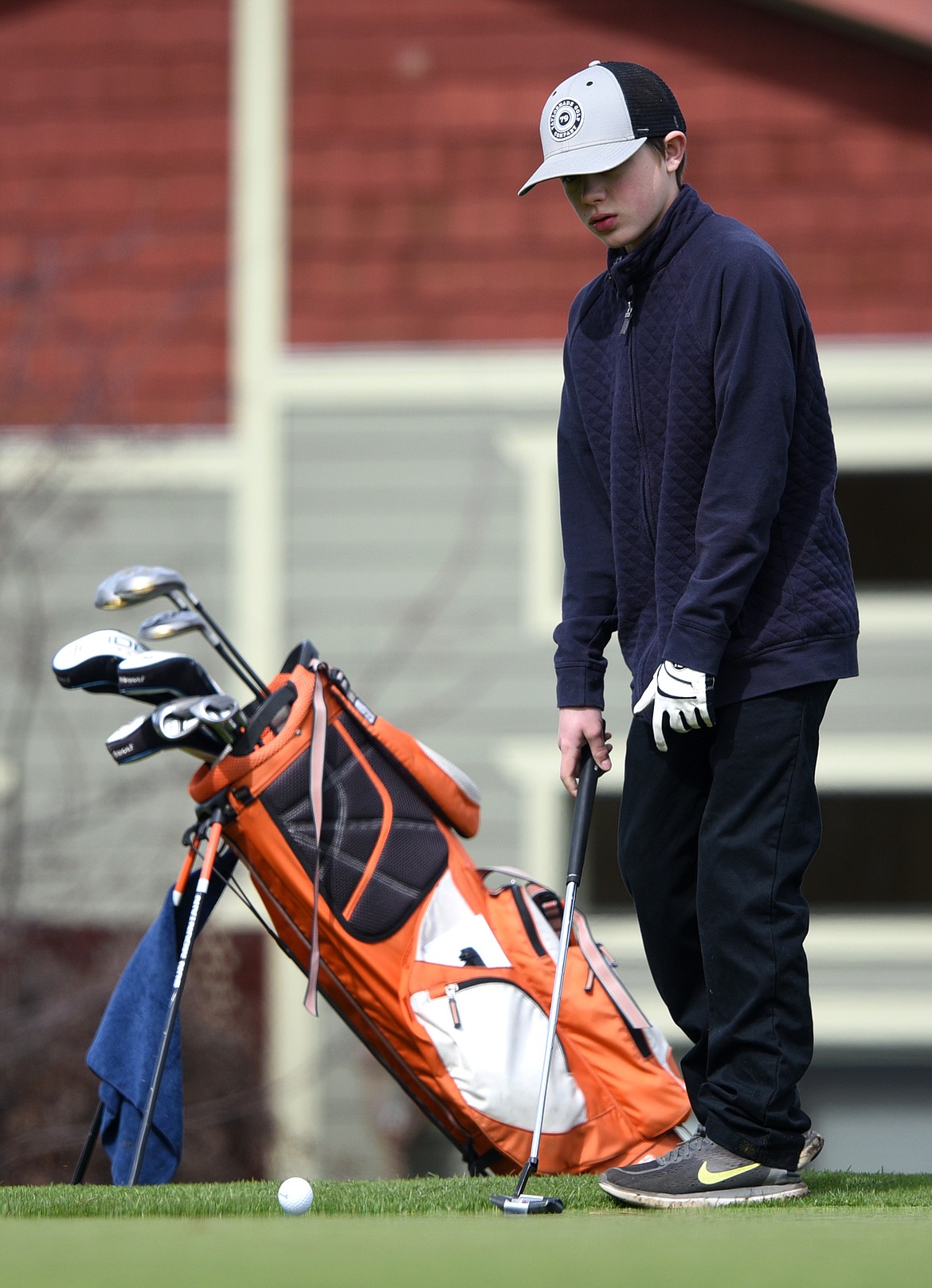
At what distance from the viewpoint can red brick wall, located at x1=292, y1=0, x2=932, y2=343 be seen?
25.0ft

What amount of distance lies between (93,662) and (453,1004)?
1.03 meters

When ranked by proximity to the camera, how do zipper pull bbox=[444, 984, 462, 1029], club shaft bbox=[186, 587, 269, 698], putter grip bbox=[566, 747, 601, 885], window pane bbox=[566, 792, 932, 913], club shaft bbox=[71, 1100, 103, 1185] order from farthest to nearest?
window pane bbox=[566, 792, 932, 913]
club shaft bbox=[186, 587, 269, 698]
zipper pull bbox=[444, 984, 462, 1029]
club shaft bbox=[71, 1100, 103, 1185]
putter grip bbox=[566, 747, 601, 885]

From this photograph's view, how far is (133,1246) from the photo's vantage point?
2273 millimetres

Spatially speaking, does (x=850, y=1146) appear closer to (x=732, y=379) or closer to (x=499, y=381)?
(x=499, y=381)

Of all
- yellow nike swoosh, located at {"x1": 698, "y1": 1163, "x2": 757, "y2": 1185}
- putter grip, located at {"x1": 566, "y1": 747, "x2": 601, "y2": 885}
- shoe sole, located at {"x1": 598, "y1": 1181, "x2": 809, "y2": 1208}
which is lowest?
shoe sole, located at {"x1": 598, "y1": 1181, "x2": 809, "y2": 1208}

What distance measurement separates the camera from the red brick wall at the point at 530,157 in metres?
7.62

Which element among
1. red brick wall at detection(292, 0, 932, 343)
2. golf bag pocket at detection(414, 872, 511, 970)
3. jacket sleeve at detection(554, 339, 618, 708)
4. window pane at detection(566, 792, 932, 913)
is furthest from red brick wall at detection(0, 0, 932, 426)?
jacket sleeve at detection(554, 339, 618, 708)

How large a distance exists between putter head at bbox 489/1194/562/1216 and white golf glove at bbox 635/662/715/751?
74 centimetres

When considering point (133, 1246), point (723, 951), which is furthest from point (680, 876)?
point (133, 1246)

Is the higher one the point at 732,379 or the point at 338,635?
the point at 732,379

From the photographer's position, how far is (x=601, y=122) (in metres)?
2.94

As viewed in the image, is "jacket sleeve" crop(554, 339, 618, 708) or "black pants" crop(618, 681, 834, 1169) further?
"jacket sleeve" crop(554, 339, 618, 708)

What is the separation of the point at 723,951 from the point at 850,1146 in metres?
5.13

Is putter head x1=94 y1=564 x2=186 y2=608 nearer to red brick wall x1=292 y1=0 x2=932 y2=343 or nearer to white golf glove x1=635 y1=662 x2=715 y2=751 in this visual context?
white golf glove x1=635 y1=662 x2=715 y2=751
